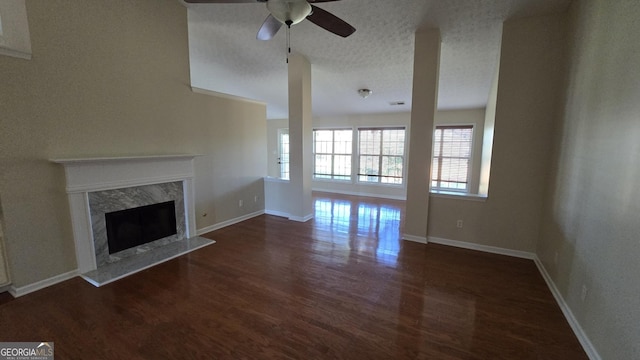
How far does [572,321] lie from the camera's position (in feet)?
6.65

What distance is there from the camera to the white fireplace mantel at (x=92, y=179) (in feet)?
8.71

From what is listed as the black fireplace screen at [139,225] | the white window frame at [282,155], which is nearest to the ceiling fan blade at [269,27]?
the black fireplace screen at [139,225]

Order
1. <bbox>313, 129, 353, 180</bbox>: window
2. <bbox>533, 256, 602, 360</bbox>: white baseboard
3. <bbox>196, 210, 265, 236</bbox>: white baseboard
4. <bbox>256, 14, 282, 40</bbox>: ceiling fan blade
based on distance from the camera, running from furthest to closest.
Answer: <bbox>313, 129, 353, 180</bbox>: window, <bbox>196, 210, 265, 236</bbox>: white baseboard, <bbox>256, 14, 282, 40</bbox>: ceiling fan blade, <bbox>533, 256, 602, 360</bbox>: white baseboard

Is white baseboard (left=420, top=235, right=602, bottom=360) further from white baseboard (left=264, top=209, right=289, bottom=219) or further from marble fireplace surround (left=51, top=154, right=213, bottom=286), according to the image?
marble fireplace surround (left=51, top=154, right=213, bottom=286)

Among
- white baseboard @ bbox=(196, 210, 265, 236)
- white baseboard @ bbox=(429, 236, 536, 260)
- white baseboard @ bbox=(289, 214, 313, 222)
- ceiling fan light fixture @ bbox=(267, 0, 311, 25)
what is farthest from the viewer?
white baseboard @ bbox=(289, 214, 313, 222)

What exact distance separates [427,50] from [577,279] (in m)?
3.00

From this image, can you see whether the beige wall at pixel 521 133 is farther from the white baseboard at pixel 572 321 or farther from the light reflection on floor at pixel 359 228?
the light reflection on floor at pixel 359 228

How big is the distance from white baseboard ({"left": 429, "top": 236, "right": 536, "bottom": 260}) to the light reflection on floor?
0.57 metres

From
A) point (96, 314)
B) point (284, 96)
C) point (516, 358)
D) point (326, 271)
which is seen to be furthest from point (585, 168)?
point (284, 96)

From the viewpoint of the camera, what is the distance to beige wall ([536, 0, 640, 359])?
1.50 m

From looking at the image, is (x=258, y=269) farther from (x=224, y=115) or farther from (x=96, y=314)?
(x=224, y=115)

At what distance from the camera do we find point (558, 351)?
1782 mm

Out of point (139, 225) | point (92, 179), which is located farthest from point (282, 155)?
point (92, 179)

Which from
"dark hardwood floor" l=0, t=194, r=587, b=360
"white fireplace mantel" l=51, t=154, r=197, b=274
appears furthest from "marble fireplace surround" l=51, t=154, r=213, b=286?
"dark hardwood floor" l=0, t=194, r=587, b=360
